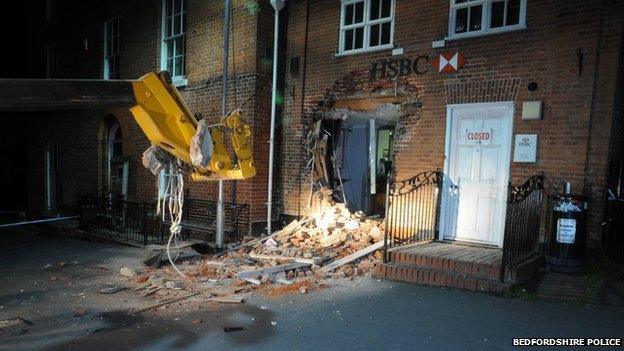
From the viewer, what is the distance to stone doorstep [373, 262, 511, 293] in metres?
5.43

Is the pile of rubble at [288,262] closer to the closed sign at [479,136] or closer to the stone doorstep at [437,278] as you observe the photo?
the stone doorstep at [437,278]

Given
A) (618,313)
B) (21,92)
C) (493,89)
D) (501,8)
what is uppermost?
(501,8)

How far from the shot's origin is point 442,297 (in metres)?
5.33

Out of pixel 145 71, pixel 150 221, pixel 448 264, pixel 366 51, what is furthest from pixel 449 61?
pixel 150 221

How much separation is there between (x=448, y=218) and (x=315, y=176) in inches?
123

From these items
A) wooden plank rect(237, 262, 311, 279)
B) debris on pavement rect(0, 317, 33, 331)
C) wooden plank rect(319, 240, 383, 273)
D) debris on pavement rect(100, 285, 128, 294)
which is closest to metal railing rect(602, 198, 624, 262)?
wooden plank rect(319, 240, 383, 273)

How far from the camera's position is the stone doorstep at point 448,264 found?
219 inches

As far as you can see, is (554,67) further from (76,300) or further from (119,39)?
(119,39)

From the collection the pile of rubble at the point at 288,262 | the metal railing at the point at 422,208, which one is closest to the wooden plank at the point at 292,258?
the pile of rubble at the point at 288,262

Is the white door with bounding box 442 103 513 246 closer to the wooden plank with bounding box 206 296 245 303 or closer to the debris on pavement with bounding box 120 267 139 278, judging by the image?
the wooden plank with bounding box 206 296 245 303

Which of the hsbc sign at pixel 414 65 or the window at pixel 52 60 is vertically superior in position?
the window at pixel 52 60

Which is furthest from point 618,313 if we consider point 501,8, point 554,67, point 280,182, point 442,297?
point 280,182

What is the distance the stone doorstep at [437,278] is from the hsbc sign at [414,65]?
143 inches
